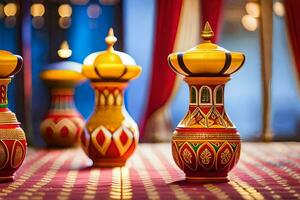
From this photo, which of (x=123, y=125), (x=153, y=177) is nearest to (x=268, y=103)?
(x=123, y=125)

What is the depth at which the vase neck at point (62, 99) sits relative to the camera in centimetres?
579

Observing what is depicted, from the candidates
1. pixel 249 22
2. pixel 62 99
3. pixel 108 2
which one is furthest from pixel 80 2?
pixel 249 22

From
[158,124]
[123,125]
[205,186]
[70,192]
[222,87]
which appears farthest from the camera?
[158,124]

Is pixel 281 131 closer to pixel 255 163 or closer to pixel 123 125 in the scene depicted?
pixel 255 163

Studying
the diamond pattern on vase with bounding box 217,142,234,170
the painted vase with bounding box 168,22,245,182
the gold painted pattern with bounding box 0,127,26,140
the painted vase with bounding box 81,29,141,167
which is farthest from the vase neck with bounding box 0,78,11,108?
the diamond pattern on vase with bounding box 217,142,234,170

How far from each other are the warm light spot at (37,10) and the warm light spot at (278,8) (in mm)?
2006

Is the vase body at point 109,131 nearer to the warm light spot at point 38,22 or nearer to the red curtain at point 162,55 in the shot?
the red curtain at point 162,55

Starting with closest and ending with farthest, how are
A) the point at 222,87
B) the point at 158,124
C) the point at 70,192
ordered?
the point at 70,192
the point at 222,87
the point at 158,124

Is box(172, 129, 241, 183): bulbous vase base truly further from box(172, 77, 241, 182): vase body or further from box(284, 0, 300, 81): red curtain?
box(284, 0, 300, 81): red curtain

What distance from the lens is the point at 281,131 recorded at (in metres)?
6.79

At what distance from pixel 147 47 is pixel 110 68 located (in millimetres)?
2616

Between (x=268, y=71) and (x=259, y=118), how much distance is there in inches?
16.6

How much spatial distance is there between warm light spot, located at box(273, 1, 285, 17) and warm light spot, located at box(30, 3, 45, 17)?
2006 mm

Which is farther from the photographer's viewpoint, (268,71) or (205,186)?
(268,71)
